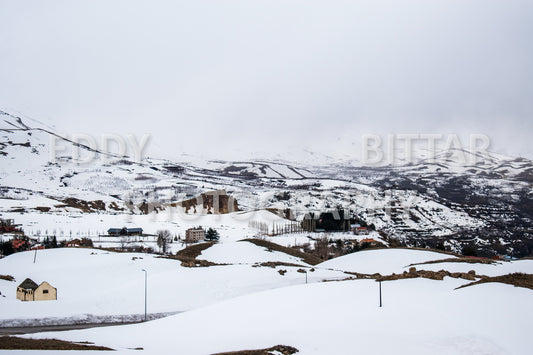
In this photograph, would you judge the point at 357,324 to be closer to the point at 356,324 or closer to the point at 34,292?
the point at 356,324

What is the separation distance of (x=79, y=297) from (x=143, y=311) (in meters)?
9.53

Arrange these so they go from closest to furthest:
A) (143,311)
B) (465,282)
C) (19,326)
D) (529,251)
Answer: (465,282) < (19,326) < (143,311) < (529,251)

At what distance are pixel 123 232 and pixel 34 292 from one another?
69305 mm

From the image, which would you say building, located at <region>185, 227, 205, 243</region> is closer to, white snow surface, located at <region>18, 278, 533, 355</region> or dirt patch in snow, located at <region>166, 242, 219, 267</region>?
dirt patch in snow, located at <region>166, 242, 219, 267</region>

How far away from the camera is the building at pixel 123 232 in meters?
115

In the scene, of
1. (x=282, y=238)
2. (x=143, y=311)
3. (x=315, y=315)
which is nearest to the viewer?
(x=315, y=315)

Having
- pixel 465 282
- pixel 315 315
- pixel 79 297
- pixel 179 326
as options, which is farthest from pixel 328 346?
pixel 79 297

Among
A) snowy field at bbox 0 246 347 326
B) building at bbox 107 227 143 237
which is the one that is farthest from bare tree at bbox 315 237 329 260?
building at bbox 107 227 143 237

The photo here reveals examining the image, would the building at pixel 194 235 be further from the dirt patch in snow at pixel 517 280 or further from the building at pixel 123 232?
the dirt patch in snow at pixel 517 280

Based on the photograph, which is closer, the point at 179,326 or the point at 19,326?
the point at 179,326

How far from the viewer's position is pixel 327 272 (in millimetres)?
60031

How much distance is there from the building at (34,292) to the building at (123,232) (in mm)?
67857

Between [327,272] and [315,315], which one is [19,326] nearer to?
[315,315]

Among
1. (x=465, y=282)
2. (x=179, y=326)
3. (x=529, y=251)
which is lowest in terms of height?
(x=529, y=251)
